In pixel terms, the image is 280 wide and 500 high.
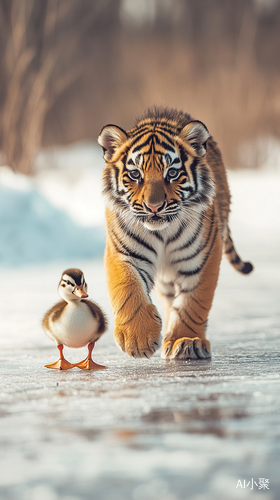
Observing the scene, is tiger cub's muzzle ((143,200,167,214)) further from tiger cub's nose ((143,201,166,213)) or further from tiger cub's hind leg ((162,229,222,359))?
tiger cub's hind leg ((162,229,222,359))

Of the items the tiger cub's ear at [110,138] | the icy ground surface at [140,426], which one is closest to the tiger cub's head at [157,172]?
the tiger cub's ear at [110,138]

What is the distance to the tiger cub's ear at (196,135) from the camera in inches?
98.7

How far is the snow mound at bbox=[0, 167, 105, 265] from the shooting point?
607 cm

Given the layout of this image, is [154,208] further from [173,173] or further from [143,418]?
[143,418]

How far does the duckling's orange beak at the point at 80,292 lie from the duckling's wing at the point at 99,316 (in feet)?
0.38

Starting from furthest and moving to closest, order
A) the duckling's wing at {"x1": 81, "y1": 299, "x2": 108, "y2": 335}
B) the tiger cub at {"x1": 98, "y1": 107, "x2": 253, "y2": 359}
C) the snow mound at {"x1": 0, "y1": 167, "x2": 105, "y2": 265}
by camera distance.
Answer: the snow mound at {"x1": 0, "y1": 167, "x2": 105, "y2": 265} < the tiger cub at {"x1": 98, "y1": 107, "x2": 253, "y2": 359} < the duckling's wing at {"x1": 81, "y1": 299, "x2": 108, "y2": 335}

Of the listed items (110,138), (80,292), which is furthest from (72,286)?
(110,138)

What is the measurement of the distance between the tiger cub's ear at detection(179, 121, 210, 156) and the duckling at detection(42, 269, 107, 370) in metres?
0.72

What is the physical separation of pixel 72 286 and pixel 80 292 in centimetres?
4

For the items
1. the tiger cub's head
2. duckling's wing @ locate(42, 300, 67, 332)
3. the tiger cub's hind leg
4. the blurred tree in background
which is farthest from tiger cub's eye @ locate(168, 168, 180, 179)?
the blurred tree in background

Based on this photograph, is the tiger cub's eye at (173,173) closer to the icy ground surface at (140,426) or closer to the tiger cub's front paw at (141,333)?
the tiger cub's front paw at (141,333)

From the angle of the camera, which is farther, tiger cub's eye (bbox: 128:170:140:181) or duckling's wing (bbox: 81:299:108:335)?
tiger cub's eye (bbox: 128:170:140:181)

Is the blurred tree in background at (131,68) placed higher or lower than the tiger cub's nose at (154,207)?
higher

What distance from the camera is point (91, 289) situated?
175 inches
